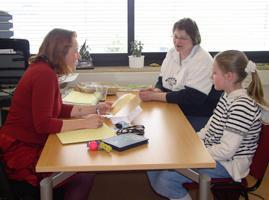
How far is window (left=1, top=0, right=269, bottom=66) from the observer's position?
317 cm

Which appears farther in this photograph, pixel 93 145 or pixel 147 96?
pixel 147 96

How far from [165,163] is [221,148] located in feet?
1.47

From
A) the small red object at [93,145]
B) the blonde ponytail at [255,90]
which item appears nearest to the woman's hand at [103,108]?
the small red object at [93,145]

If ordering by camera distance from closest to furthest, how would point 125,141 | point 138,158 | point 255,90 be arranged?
point 138,158
point 125,141
point 255,90

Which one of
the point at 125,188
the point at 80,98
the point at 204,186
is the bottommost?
the point at 125,188

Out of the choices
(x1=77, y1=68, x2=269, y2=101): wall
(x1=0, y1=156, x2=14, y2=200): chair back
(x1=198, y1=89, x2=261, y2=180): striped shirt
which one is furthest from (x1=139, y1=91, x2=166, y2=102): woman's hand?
(x1=0, y1=156, x2=14, y2=200): chair back

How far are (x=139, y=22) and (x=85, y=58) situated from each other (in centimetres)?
59

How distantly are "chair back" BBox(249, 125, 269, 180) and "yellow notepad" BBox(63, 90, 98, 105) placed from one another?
100 centimetres

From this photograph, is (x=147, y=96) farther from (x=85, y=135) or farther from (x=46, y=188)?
(x=46, y=188)

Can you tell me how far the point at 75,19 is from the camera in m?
3.21

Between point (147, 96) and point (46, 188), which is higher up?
point (147, 96)

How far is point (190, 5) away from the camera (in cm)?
322

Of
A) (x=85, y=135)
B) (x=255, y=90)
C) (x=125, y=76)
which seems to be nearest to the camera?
(x=85, y=135)

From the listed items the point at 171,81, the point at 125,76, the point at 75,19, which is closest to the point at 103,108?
the point at 171,81
